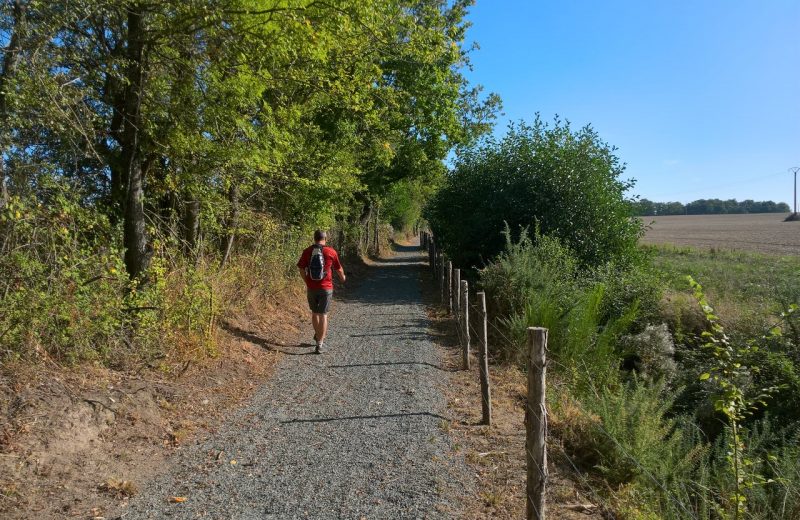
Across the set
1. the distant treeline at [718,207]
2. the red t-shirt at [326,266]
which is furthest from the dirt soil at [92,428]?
the distant treeline at [718,207]

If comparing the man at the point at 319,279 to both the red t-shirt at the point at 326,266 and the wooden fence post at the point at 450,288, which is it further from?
the wooden fence post at the point at 450,288

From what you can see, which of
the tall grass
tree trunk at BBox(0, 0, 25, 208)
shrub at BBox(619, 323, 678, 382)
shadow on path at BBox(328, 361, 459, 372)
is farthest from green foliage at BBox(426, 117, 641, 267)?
tree trunk at BBox(0, 0, 25, 208)

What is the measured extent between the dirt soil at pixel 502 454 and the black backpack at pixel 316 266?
2.45 metres

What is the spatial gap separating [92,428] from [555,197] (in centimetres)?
1211

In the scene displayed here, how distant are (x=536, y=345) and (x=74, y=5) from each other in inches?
231

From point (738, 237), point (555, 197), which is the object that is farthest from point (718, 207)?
point (555, 197)

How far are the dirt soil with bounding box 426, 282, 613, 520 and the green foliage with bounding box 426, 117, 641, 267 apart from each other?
701 cm

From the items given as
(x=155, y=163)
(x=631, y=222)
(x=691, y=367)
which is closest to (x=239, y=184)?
(x=155, y=163)

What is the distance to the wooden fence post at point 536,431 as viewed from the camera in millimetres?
3266

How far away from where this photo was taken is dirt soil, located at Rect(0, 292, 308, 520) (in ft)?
12.2

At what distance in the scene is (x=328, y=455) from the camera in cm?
468

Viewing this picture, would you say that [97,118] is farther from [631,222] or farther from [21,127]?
[631,222]

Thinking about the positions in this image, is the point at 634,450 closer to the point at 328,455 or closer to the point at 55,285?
the point at 328,455

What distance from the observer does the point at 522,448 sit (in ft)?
16.5
